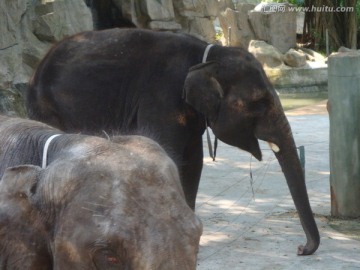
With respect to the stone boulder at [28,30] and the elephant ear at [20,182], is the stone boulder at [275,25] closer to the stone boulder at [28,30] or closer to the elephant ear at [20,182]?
the stone boulder at [28,30]

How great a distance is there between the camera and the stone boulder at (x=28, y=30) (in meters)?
12.7

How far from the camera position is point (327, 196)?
8703 mm

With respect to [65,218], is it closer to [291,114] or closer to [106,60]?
[106,60]

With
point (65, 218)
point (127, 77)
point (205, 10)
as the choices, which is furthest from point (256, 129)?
point (205, 10)

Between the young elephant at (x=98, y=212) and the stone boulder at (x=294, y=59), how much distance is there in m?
21.0

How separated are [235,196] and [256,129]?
1.59 meters

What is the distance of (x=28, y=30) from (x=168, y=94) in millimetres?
8207

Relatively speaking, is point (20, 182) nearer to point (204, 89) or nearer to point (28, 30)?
point (204, 89)

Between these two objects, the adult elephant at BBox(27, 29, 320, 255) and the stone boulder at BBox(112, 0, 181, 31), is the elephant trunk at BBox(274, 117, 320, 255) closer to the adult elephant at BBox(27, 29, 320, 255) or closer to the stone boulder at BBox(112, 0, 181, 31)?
the adult elephant at BBox(27, 29, 320, 255)

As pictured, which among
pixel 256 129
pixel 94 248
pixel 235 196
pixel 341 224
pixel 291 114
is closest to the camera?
pixel 94 248

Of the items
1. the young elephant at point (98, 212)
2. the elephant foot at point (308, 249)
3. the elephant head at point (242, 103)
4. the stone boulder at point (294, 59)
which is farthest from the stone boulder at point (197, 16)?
the young elephant at point (98, 212)

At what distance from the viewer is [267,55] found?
22578mm

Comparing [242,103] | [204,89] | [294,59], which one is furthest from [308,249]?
[294,59]

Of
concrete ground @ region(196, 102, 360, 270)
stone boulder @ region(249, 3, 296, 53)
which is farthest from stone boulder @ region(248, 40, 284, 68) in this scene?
concrete ground @ region(196, 102, 360, 270)
